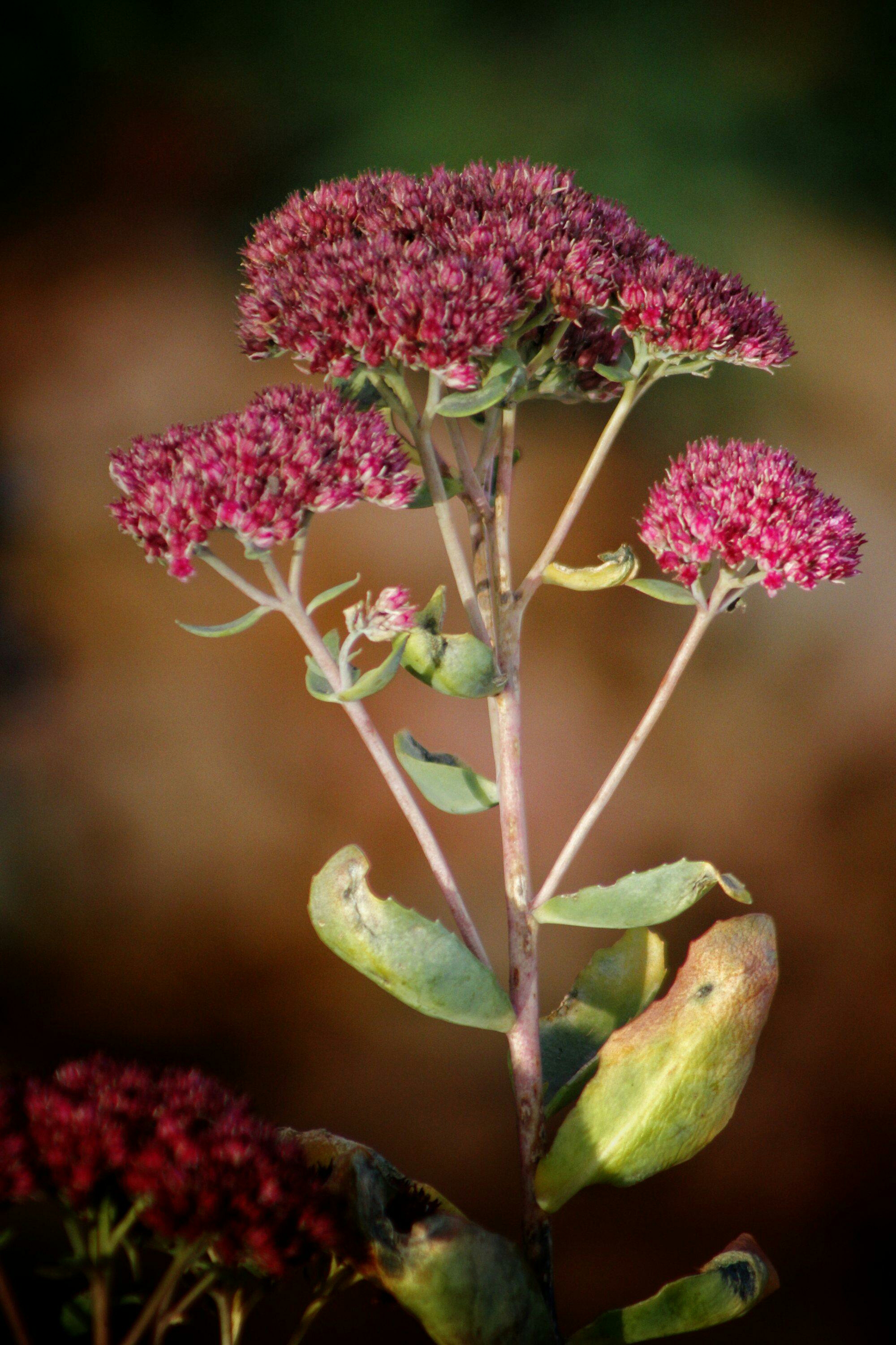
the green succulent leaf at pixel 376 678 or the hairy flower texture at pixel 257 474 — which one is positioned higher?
the hairy flower texture at pixel 257 474

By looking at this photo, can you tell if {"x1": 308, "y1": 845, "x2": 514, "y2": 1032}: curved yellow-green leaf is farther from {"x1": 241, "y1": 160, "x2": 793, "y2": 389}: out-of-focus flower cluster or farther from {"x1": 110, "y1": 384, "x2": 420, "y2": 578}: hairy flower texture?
{"x1": 241, "y1": 160, "x2": 793, "y2": 389}: out-of-focus flower cluster

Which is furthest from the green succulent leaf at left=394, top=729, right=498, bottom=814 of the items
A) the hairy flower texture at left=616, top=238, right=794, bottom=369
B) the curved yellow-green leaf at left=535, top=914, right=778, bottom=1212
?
the hairy flower texture at left=616, top=238, right=794, bottom=369

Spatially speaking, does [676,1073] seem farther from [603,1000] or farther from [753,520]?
[753,520]

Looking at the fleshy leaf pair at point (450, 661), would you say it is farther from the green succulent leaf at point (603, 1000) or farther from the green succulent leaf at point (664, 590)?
the green succulent leaf at point (603, 1000)

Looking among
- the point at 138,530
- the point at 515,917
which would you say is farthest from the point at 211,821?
the point at 138,530

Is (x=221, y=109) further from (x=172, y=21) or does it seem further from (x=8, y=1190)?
(x=8, y=1190)

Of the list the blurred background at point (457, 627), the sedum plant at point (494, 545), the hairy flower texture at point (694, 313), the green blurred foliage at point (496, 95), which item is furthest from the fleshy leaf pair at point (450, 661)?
the green blurred foliage at point (496, 95)

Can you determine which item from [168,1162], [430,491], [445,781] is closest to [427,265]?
[430,491]

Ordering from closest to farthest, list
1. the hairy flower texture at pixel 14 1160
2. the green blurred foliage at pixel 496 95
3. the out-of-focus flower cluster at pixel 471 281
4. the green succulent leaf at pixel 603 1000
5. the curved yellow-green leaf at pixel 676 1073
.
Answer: the hairy flower texture at pixel 14 1160
the out-of-focus flower cluster at pixel 471 281
the curved yellow-green leaf at pixel 676 1073
the green succulent leaf at pixel 603 1000
the green blurred foliage at pixel 496 95
